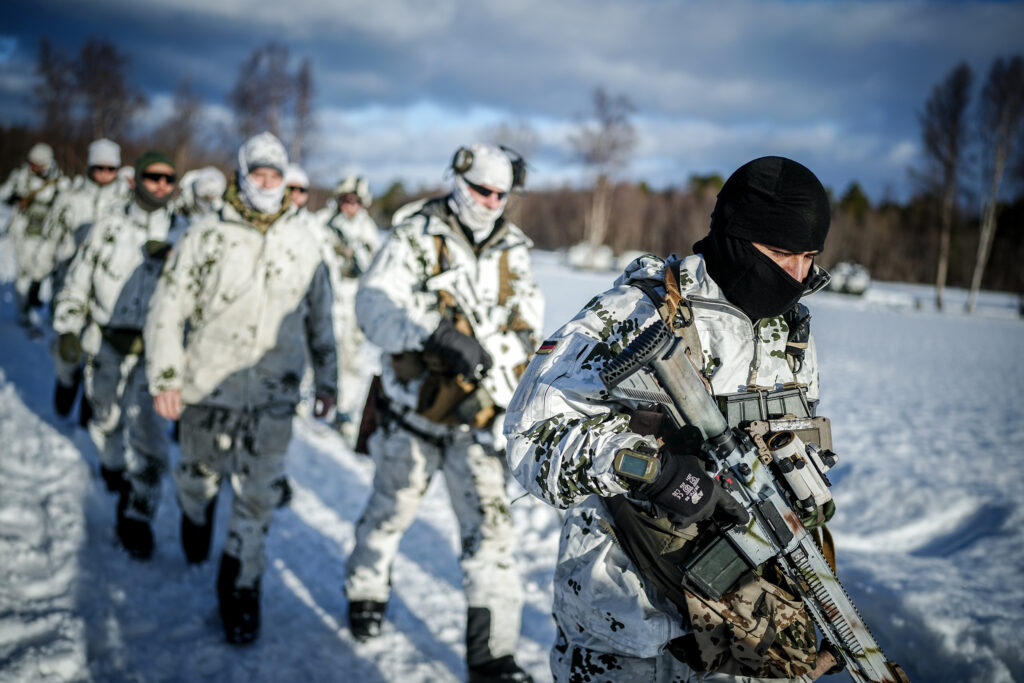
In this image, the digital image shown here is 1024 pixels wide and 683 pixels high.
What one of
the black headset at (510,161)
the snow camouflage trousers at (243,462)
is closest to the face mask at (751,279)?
the black headset at (510,161)

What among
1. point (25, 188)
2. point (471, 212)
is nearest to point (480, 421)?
point (471, 212)

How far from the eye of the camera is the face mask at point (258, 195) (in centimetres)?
314

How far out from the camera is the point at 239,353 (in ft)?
10.1

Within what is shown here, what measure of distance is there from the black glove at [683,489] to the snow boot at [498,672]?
1.79 metres

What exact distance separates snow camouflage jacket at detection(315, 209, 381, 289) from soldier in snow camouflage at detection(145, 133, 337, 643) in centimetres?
392

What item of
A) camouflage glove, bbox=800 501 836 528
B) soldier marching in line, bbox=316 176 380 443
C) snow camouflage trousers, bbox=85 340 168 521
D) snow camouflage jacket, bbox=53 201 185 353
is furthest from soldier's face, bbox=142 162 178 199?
camouflage glove, bbox=800 501 836 528

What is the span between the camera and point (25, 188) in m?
9.30

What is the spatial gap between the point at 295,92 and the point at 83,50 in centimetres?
839

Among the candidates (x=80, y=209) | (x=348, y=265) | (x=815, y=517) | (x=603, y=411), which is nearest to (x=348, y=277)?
(x=348, y=265)

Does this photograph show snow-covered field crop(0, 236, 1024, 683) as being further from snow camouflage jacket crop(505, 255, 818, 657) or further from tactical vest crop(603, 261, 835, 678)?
tactical vest crop(603, 261, 835, 678)

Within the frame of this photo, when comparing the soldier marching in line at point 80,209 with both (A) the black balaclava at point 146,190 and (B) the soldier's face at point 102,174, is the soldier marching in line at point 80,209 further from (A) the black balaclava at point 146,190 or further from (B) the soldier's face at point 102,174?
(A) the black balaclava at point 146,190

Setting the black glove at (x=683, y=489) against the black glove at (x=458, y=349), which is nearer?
the black glove at (x=683, y=489)

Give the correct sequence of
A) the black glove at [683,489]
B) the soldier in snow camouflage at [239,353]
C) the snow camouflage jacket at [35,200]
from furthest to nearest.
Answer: the snow camouflage jacket at [35,200] → the soldier in snow camouflage at [239,353] → the black glove at [683,489]

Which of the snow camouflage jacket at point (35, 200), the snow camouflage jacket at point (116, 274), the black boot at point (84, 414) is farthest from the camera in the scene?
the snow camouflage jacket at point (35, 200)
